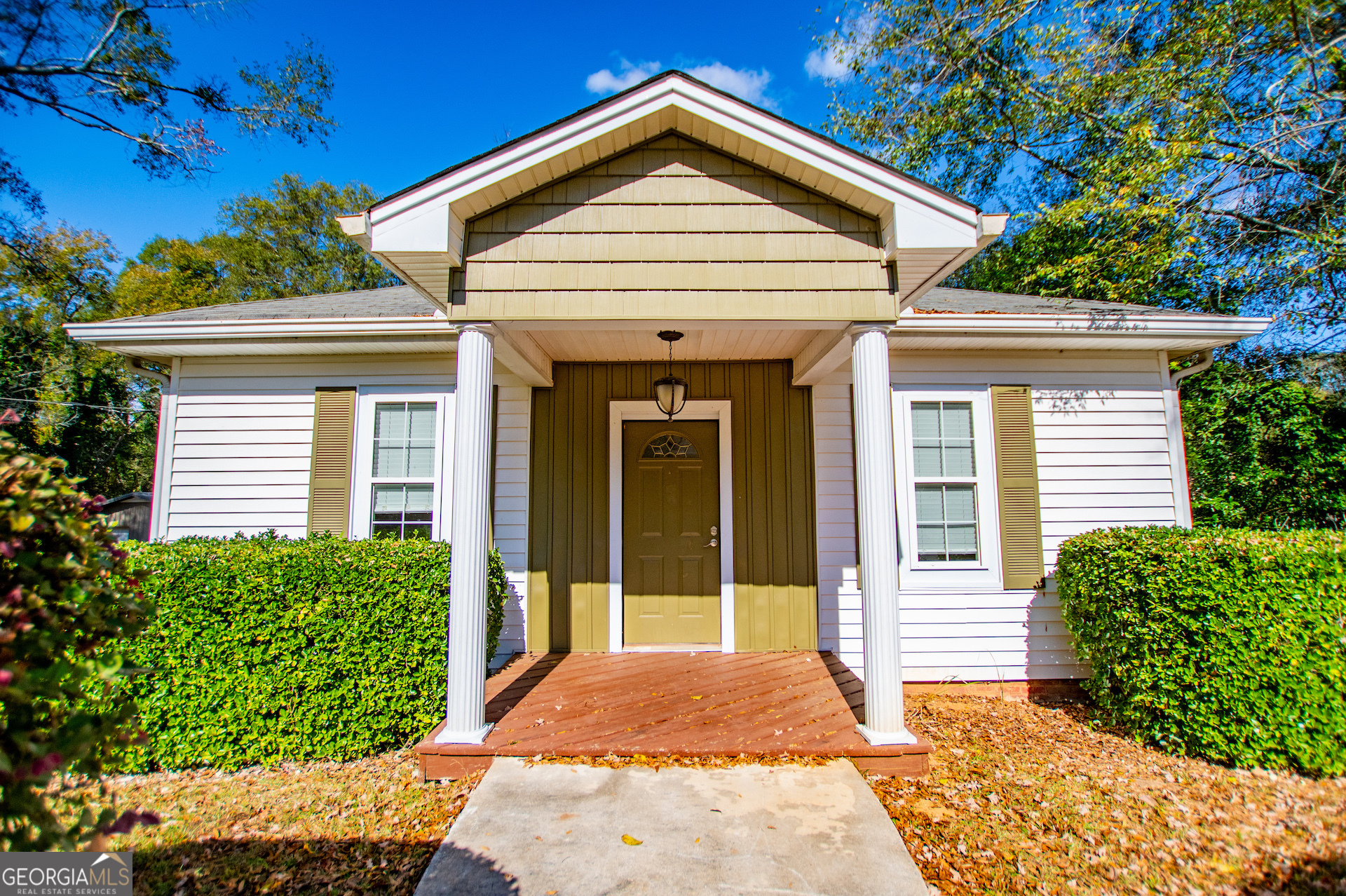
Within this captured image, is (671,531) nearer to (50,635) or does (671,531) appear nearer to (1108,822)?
(1108,822)

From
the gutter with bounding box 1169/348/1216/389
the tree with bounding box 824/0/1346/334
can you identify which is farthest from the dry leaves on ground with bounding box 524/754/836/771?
the tree with bounding box 824/0/1346/334

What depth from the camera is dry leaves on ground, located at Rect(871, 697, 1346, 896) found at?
2482mm

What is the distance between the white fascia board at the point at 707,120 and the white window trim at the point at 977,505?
188 cm

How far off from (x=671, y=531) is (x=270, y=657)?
9.72ft

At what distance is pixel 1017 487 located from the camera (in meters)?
4.82

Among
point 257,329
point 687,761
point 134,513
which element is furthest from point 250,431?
point 134,513

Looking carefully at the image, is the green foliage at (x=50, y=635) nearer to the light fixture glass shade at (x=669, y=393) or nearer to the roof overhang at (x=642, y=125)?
the roof overhang at (x=642, y=125)

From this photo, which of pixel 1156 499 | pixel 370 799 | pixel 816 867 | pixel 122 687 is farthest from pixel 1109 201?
pixel 122 687

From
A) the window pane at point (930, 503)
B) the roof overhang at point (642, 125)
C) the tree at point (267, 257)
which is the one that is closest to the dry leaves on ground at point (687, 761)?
the window pane at point (930, 503)

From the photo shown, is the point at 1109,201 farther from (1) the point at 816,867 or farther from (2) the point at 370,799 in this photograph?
(2) the point at 370,799

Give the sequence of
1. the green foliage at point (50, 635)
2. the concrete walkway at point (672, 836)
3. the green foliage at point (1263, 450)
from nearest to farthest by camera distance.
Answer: the green foliage at point (50, 635) < the concrete walkway at point (672, 836) < the green foliage at point (1263, 450)

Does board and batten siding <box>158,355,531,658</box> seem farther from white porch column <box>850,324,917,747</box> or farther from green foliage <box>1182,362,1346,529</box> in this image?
green foliage <box>1182,362,1346,529</box>

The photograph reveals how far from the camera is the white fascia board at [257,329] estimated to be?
4633 millimetres

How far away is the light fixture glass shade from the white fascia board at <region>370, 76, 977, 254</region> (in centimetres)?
192
